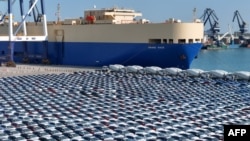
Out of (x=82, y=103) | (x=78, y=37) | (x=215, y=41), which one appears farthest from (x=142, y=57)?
(x=215, y=41)

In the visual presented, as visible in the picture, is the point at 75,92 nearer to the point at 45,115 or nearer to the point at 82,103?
the point at 82,103

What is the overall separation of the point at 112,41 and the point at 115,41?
337 millimetres

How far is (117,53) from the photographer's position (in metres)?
35.8

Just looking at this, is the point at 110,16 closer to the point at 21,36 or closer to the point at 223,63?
the point at 21,36

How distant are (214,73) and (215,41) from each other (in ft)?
276

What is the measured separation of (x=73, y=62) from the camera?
39.1m

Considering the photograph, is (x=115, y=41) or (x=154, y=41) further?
(x=115, y=41)

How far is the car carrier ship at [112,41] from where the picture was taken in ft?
109

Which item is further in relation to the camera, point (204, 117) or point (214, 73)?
point (214, 73)

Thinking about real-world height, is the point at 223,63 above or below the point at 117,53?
below
